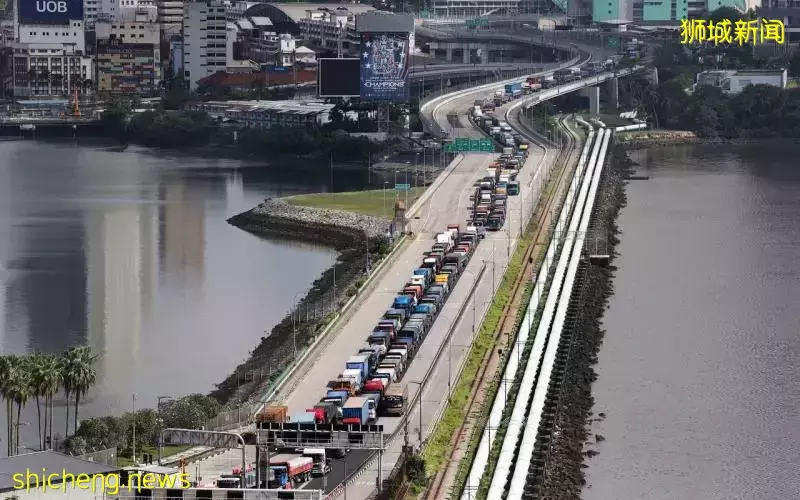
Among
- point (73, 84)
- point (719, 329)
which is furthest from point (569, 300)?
point (73, 84)

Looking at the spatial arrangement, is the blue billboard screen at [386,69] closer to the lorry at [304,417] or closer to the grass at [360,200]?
the grass at [360,200]

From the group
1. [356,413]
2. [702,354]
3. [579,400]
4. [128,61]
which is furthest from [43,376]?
[128,61]

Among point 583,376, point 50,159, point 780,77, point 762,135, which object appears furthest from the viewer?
point 780,77

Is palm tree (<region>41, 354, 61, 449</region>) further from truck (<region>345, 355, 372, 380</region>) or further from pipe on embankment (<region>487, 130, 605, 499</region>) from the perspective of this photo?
pipe on embankment (<region>487, 130, 605, 499</region>)

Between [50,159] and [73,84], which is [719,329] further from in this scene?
[73,84]

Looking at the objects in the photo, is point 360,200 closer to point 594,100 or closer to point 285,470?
point 594,100

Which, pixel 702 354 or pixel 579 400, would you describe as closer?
pixel 579 400
